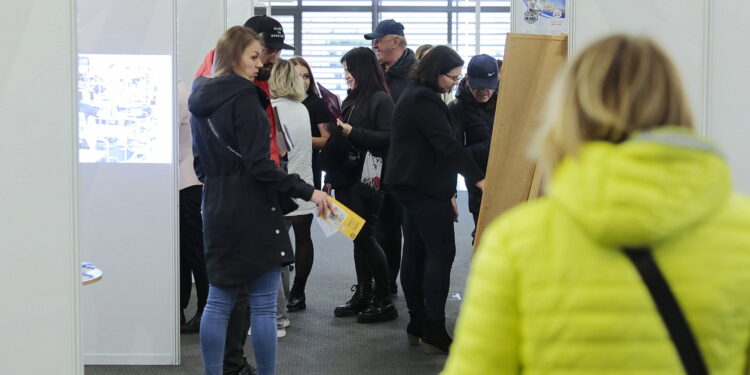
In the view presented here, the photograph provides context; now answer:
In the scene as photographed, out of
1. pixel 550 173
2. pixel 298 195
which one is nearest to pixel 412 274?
pixel 298 195

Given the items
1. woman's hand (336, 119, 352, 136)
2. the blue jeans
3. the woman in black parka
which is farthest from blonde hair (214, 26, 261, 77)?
woman's hand (336, 119, 352, 136)

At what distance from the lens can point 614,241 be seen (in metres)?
1.28

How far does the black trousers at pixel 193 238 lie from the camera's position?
16.8ft

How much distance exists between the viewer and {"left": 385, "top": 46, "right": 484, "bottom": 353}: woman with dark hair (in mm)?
4359

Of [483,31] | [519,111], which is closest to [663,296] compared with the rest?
[519,111]

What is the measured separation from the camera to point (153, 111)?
4426 millimetres

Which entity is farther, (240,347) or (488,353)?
(240,347)

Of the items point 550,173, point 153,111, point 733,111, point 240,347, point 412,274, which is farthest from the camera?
point 412,274

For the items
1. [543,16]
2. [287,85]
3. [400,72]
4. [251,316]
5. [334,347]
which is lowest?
[334,347]

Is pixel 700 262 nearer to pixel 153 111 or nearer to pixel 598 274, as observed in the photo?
pixel 598 274

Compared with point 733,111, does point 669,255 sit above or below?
below

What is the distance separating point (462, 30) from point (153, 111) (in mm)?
8223

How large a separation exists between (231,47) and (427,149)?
1.23m

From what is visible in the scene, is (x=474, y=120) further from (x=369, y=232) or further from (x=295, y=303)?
(x=295, y=303)
